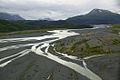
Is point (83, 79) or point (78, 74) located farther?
point (78, 74)

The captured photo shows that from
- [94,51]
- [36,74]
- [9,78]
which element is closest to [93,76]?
[36,74]

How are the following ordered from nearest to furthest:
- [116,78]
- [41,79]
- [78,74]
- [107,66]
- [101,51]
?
[41,79], [116,78], [78,74], [107,66], [101,51]

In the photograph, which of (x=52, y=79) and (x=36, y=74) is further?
(x=36, y=74)

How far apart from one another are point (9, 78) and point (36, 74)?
10.6ft

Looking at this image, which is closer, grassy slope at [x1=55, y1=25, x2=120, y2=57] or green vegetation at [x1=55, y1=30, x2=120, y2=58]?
green vegetation at [x1=55, y1=30, x2=120, y2=58]

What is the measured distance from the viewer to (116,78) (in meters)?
24.5

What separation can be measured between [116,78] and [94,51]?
24921 millimetres

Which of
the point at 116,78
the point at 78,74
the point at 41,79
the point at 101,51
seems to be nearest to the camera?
the point at 41,79

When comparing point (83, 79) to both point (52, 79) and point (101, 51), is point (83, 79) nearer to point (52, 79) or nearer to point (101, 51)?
point (52, 79)

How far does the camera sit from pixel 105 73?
2731 cm

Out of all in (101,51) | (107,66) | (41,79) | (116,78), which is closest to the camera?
(41,79)

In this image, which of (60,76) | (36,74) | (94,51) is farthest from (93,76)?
(94,51)

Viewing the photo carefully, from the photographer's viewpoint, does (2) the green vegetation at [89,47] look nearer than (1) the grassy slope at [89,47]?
Yes

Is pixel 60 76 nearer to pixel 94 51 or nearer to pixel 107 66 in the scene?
pixel 107 66
